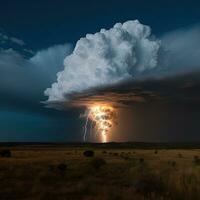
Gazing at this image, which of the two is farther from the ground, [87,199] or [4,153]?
[4,153]

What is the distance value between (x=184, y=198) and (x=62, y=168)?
1972cm

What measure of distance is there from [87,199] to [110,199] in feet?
3.80

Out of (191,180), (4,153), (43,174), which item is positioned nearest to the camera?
(191,180)

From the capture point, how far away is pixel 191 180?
1833 cm

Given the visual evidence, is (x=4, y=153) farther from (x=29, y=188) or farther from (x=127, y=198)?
(x=127, y=198)

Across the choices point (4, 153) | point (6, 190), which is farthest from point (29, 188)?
point (4, 153)

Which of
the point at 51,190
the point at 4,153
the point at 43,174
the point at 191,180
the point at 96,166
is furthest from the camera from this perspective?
the point at 4,153

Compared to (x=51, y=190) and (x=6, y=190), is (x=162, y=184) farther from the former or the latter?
(x=6, y=190)

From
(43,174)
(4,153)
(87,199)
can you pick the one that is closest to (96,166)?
(43,174)

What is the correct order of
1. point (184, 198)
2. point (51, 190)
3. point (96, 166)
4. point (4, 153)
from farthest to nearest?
point (4, 153) < point (96, 166) < point (51, 190) < point (184, 198)

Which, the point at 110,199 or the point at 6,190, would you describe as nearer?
the point at 110,199

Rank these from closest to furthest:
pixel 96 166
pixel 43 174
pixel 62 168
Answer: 1. pixel 43 174
2. pixel 62 168
3. pixel 96 166

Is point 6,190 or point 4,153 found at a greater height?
point 4,153

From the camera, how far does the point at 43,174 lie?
27.8 metres
